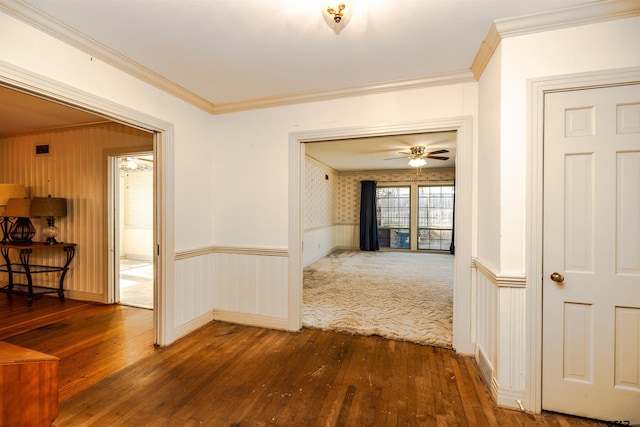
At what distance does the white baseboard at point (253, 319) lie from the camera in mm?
3103

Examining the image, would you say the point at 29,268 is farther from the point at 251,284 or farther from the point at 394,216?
the point at 394,216

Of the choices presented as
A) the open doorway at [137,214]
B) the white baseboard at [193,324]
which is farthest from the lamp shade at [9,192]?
the white baseboard at [193,324]

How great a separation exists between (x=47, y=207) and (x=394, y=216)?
795cm

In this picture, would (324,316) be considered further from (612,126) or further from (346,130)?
(612,126)

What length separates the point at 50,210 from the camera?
385 centimetres

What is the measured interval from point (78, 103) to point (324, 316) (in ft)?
Result: 9.93

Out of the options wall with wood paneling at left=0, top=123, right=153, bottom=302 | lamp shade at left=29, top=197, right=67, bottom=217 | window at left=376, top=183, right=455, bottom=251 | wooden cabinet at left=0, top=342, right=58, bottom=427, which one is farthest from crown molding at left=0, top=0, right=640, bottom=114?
window at left=376, top=183, right=455, bottom=251

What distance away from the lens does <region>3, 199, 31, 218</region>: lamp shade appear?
3838 millimetres

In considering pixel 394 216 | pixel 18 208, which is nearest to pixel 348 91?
pixel 18 208

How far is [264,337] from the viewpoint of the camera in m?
2.93

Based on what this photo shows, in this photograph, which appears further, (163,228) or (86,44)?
(163,228)

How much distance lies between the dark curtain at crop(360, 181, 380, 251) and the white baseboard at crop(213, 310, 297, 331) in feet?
20.2

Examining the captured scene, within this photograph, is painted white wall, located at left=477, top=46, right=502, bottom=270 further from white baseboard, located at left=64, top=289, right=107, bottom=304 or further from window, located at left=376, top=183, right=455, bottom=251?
window, located at left=376, top=183, right=455, bottom=251

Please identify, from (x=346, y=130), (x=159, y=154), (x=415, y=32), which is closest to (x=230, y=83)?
(x=159, y=154)
